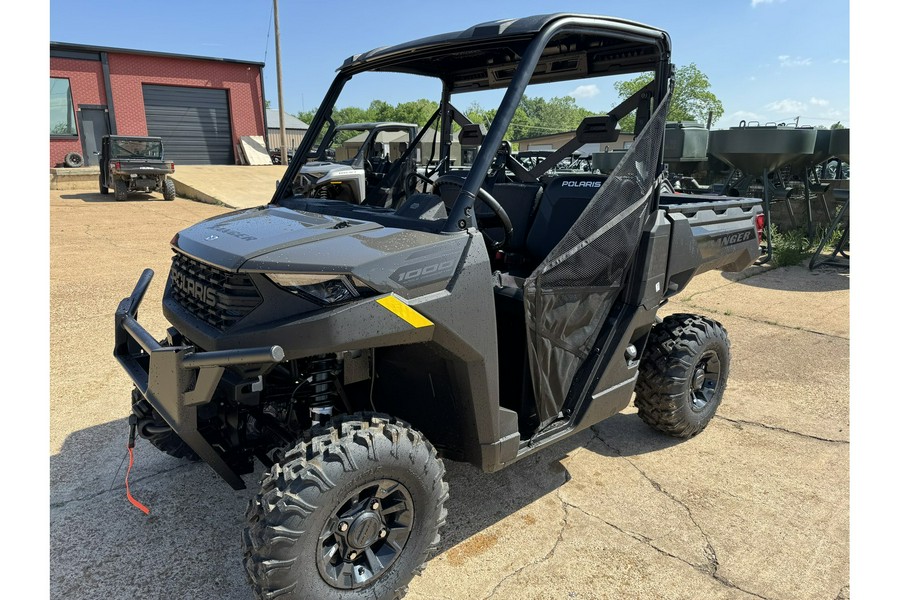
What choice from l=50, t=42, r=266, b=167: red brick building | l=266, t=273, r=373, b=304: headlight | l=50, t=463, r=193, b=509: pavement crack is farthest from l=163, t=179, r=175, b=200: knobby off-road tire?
l=266, t=273, r=373, b=304: headlight

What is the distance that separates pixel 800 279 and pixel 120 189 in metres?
15.8

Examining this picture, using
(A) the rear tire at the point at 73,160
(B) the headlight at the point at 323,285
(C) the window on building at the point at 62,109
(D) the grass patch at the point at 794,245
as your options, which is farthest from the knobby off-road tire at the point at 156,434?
(C) the window on building at the point at 62,109

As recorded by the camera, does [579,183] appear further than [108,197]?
No

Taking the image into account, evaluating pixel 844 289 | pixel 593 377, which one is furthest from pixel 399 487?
pixel 844 289

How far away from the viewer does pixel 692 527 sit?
2916mm

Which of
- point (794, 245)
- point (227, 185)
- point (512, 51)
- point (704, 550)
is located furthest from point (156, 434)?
point (227, 185)

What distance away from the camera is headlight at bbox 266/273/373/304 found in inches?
81.9

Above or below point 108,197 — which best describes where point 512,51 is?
below

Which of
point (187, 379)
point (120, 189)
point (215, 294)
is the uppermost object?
point (120, 189)

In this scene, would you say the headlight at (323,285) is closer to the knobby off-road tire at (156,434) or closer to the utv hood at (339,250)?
the utv hood at (339,250)

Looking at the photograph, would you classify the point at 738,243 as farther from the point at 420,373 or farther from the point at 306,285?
the point at 306,285

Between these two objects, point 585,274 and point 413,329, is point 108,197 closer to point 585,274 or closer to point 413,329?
point 585,274

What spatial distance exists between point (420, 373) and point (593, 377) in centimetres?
91

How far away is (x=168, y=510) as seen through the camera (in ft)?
9.82
